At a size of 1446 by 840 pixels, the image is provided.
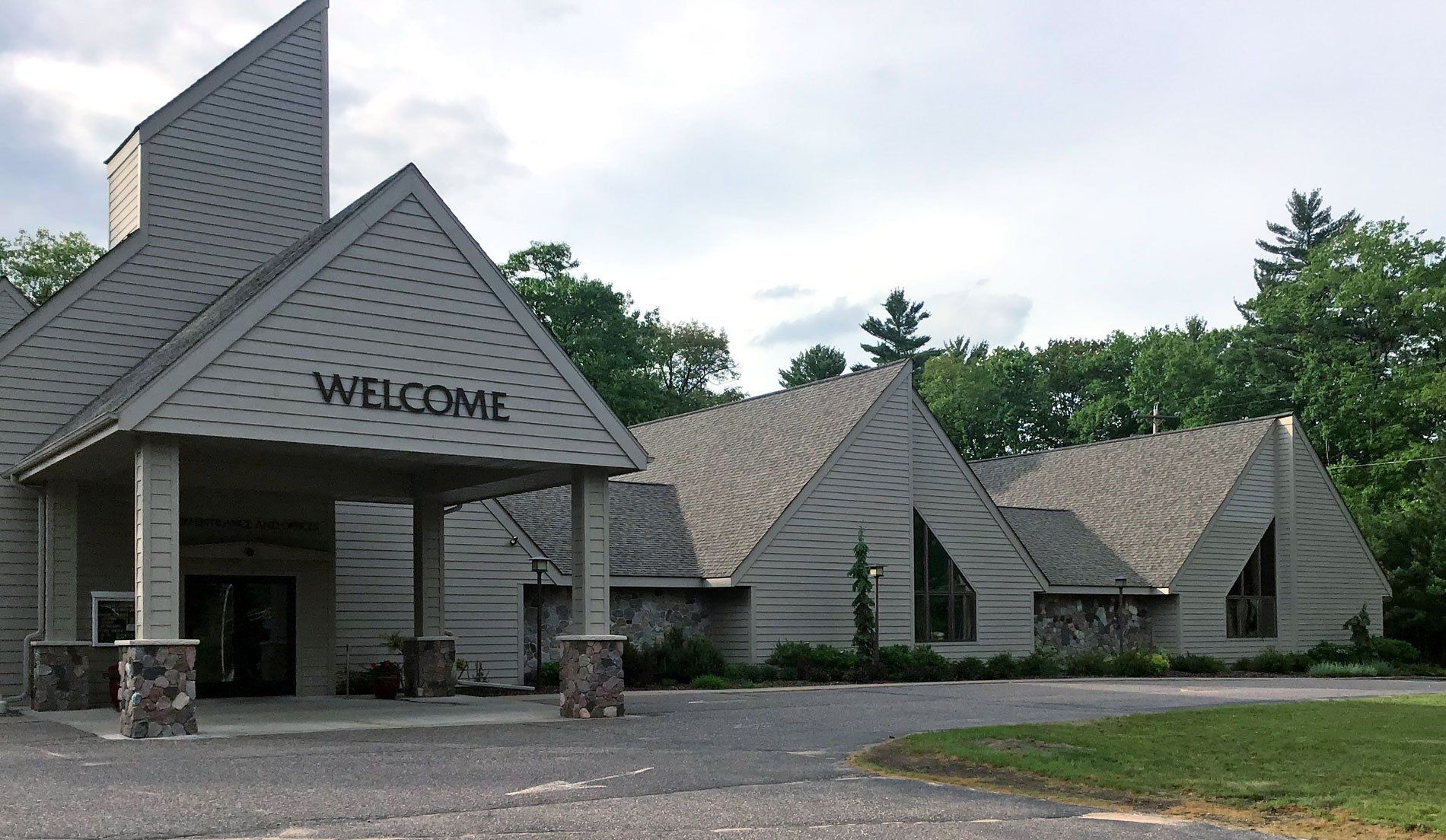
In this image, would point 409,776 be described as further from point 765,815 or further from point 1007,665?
point 1007,665

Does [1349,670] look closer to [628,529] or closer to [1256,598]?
[1256,598]

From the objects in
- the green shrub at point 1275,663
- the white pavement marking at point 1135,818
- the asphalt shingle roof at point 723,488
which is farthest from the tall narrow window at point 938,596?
the white pavement marking at point 1135,818

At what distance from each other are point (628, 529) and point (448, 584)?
242 inches

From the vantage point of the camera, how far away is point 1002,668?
30547mm

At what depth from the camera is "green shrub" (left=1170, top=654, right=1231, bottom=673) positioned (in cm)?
3403

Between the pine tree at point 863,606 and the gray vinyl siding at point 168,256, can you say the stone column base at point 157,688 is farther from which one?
the pine tree at point 863,606

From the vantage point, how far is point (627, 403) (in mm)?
56656

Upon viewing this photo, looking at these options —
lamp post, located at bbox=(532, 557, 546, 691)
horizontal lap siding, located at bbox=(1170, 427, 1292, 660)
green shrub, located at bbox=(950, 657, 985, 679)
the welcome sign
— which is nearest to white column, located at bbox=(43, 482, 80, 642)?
the welcome sign

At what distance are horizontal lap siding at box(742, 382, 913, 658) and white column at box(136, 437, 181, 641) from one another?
1543 cm

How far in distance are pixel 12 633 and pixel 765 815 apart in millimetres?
14868

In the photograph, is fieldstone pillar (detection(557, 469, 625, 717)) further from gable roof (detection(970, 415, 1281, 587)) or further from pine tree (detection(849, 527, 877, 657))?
gable roof (detection(970, 415, 1281, 587))

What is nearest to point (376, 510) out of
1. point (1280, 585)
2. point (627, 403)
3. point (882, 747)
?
point (882, 747)

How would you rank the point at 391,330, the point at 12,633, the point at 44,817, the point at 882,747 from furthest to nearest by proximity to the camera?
the point at 12,633 → the point at 391,330 → the point at 882,747 → the point at 44,817

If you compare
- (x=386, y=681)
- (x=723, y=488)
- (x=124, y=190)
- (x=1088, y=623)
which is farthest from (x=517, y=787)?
(x=1088, y=623)
